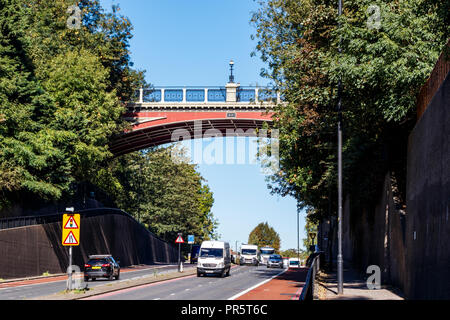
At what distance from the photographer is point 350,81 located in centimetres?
2488

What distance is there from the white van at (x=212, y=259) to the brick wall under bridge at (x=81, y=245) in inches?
438

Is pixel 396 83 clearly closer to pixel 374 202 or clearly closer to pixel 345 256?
pixel 374 202

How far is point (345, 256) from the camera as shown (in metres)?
67.7

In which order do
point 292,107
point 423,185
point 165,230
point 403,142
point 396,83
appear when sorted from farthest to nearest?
point 165,230 → point 292,107 → point 403,142 → point 396,83 → point 423,185

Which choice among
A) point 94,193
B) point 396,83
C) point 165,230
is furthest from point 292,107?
point 165,230

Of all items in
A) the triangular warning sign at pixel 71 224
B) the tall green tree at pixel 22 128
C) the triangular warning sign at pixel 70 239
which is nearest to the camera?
the triangular warning sign at pixel 70 239

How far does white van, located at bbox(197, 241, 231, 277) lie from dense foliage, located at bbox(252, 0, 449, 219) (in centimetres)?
658

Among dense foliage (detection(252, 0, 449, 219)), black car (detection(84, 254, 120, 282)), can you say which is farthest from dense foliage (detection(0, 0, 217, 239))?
dense foliage (detection(252, 0, 449, 219))

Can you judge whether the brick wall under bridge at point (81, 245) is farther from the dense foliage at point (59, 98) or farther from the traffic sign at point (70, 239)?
the traffic sign at point (70, 239)

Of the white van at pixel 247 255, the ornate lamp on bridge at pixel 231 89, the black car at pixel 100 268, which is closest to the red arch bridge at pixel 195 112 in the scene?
the ornate lamp on bridge at pixel 231 89

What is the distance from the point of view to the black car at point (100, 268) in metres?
36.7

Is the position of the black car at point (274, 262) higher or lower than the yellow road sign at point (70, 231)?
lower
